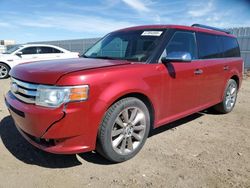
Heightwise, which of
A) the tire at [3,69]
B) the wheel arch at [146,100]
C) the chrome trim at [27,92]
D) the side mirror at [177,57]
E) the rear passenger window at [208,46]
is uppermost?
the rear passenger window at [208,46]

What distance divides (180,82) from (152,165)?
1.38 metres

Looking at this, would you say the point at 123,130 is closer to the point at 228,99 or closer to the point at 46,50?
the point at 228,99

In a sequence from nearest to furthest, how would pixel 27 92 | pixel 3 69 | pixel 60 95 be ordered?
pixel 60 95
pixel 27 92
pixel 3 69

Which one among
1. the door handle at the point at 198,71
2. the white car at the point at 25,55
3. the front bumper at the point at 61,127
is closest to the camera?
the front bumper at the point at 61,127

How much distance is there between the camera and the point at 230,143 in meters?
3.83

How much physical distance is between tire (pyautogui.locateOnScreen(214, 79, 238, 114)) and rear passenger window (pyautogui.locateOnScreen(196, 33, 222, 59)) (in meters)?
0.87

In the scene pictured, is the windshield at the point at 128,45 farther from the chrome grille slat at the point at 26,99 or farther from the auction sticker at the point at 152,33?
the chrome grille slat at the point at 26,99

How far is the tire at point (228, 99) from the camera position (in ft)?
17.3

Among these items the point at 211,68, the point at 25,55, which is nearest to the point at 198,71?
the point at 211,68

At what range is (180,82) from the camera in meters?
3.71

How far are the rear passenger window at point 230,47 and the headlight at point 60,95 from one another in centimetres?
375

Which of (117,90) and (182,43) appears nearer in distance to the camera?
(117,90)

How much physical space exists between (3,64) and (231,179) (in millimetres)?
10619

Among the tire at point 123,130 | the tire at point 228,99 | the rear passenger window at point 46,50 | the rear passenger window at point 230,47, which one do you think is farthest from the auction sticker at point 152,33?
the rear passenger window at point 46,50
